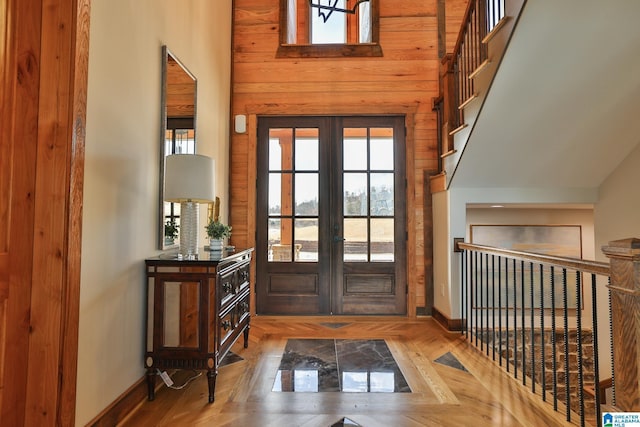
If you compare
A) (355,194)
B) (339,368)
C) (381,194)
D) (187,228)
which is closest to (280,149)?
(355,194)

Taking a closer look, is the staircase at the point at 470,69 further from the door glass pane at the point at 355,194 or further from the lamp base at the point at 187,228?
the lamp base at the point at 187,228

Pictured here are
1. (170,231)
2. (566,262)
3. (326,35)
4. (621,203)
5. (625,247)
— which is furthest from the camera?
(326,35)

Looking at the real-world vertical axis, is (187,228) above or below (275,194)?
below

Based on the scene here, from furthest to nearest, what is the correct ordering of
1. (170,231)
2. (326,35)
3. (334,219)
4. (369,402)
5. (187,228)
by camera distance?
(326,35), (334,219), (170,231), (187,228), (369,402)

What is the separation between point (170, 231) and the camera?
2377 millimetres

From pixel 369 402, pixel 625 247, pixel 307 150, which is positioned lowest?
pixel 369 402

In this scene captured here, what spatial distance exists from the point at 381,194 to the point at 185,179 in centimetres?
226

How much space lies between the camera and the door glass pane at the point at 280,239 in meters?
3.80

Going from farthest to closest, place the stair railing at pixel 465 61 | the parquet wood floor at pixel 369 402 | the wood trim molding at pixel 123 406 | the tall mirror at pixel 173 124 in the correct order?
the stair railing at pixel 465 61 → the tall mirror at pixel 173 124 → the parquet wood floor at pixel 369 402 → the wood trim molding at pixel 123 406

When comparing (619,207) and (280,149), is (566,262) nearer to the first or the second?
(619,207)

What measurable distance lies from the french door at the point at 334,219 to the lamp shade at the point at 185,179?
1711 millimetres

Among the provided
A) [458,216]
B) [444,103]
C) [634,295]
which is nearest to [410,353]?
[458,216]

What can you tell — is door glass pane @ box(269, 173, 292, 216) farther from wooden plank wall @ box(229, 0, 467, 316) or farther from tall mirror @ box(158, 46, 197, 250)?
tall mirror @ box(158, 46, 197, 250)

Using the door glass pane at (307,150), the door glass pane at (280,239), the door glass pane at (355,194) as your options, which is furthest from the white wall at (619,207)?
the door glass pane at (280,239)
